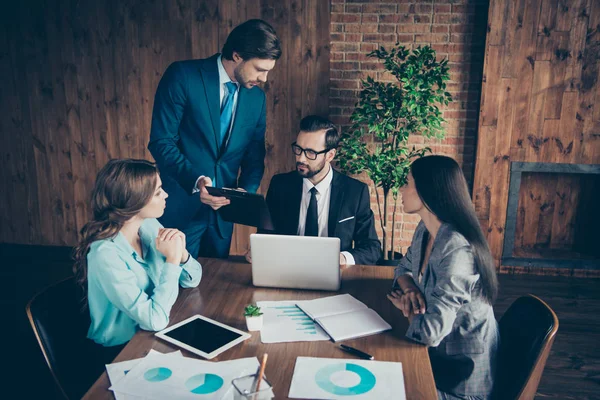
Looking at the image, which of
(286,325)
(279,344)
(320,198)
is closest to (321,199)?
(320,198)

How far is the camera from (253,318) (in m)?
1.66

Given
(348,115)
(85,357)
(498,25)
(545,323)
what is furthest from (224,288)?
(498,25)

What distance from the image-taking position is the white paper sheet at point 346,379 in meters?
1.34

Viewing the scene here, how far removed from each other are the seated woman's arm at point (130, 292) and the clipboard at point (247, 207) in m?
0.57

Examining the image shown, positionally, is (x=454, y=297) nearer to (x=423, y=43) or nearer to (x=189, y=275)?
(x=189, y=275)

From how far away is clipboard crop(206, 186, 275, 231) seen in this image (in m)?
2.20

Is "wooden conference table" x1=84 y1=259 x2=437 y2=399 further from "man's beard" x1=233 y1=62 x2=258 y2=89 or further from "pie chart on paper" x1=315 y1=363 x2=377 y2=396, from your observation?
"man's beard" x1=233 y1=62 x2=258 y2=89

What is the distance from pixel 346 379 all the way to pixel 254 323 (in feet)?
1.30

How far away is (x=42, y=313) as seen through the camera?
1.62 metres

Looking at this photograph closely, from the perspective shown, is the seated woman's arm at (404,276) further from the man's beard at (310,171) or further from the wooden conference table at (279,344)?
the man's beard at (310,171)

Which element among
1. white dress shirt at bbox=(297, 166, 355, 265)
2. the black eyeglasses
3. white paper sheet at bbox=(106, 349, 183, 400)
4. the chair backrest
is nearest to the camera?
white paper sheet at bbox=(106, 349, 183, 400)

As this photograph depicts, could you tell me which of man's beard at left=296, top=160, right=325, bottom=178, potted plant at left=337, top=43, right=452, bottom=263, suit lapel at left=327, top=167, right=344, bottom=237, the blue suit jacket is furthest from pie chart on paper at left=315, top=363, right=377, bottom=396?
potted plant at left=337, top=43, right=452, bottom=263

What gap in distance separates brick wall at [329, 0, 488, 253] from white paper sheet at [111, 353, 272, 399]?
3047 millimetres

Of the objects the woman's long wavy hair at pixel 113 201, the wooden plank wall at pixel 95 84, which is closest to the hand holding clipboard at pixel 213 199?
the woman's long wavy hair at pixel 113 201
